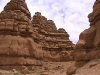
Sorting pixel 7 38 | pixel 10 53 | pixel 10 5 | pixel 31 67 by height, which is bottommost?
pixel 31 67

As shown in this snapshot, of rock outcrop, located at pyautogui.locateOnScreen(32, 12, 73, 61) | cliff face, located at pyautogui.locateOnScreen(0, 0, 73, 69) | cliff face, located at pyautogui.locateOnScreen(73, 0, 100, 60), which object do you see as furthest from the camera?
rock outcrop, located at pyautogui.locateOnScreen(32, 12, 73, 61)

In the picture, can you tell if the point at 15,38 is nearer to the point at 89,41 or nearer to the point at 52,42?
the point at 89,41

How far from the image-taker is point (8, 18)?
40.0 meters

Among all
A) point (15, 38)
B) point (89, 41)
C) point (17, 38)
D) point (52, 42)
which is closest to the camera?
point (89, 41)

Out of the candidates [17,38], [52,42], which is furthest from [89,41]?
[52,42]

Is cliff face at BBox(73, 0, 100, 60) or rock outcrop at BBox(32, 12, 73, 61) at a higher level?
rock outcrop at BBox(32, 12, 73, 61)

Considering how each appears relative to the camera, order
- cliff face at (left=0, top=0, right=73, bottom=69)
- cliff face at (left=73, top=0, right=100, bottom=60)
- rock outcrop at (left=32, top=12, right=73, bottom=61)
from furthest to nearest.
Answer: rock outcrop at (left=32, top=12, right=73, bottom=61) → cliff face at (left=0, top=0, right=73, bottom=69) → cliff face at (left=73, top=0, right=100, bottom=60)

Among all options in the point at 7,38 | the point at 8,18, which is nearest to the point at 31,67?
the point at 7,38

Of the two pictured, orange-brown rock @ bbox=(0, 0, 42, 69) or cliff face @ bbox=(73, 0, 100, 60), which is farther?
orange-brown rock @ bbox=(0, 0, 42, 69)

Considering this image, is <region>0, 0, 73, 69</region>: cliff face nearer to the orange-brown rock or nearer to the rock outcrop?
the orange-brown rock

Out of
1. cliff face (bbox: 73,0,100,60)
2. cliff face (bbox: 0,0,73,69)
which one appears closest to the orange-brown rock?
cliff face (bbox: 0,0,73,69)

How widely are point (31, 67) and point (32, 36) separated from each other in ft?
25.0

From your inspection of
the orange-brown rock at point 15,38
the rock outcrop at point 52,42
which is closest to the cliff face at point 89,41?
the orange-brown rock at point 15,38

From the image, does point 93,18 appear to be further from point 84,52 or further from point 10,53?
point 10,53
